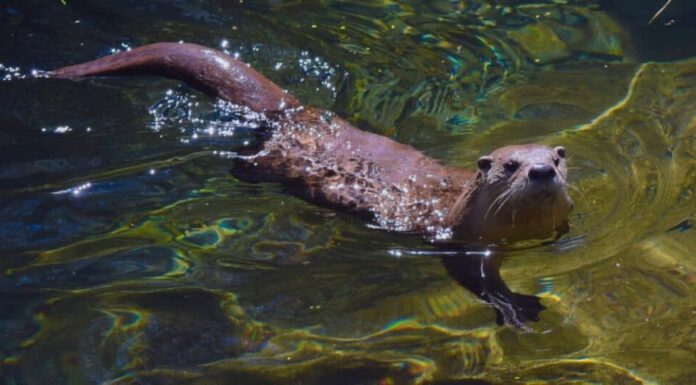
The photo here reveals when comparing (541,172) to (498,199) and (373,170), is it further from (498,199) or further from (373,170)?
(373,170)

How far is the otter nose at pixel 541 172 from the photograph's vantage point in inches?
120

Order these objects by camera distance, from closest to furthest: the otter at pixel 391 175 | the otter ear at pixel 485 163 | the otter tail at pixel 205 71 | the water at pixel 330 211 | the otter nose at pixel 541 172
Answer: the water at pixel 330 211 < the otter nose at pixel 541 172 < the otter at pixel 391 175 < the otter ear at pixel 485 163 < the otter tail at pixel 205 71

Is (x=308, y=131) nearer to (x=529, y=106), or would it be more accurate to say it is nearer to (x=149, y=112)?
(x=149, y=112)

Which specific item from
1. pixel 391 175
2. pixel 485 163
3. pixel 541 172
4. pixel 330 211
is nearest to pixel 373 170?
pixel 391 175

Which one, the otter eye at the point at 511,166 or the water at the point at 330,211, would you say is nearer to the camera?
the water at the point at 330,211

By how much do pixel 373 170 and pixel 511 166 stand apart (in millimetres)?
652

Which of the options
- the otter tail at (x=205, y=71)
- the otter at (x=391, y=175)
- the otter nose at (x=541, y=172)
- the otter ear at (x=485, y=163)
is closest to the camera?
the otter nose at (x=541, y=172)

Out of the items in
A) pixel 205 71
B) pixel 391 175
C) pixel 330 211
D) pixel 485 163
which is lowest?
pixel 330 211

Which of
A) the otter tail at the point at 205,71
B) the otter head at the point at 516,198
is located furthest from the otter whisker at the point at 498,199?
the otter tail at the point at 205,71

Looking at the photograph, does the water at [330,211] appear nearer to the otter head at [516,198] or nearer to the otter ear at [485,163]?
the otter head at [516,198]

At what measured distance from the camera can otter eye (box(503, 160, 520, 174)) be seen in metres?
3.18

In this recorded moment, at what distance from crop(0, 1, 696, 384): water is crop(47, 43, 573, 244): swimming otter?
3.8 inches

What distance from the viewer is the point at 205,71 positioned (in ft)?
13.2

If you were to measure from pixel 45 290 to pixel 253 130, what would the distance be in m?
1.22
